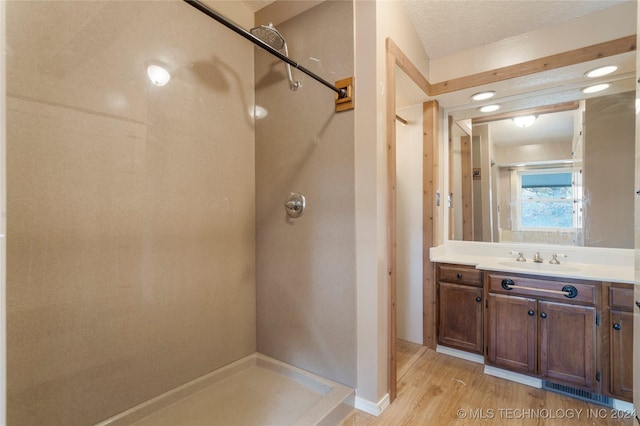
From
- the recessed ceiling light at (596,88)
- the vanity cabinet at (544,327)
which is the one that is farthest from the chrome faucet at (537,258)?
the recessed ceiling light at (596,88)

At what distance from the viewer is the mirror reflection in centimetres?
212

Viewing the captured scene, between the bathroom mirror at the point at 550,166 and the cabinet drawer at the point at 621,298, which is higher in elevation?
the bathroom mirror at the point at 550,166

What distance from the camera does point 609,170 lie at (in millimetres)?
2152

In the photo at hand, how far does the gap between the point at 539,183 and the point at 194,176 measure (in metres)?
2.85

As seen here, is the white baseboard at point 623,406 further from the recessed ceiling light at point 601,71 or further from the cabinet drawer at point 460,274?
the recessed ceiling light at point 601,71

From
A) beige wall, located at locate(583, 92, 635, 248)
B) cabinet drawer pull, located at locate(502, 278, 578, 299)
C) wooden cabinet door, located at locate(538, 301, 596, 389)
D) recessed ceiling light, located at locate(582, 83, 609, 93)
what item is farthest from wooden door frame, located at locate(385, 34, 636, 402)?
wooden cabinet door, located at locate(538, 301, 596, 389)

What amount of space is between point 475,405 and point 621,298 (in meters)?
1.14

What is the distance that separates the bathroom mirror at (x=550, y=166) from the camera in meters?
2.12

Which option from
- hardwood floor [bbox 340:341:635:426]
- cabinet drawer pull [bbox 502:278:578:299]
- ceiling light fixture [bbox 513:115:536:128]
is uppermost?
ceiling light fixture [bbox 513:115:536:128]

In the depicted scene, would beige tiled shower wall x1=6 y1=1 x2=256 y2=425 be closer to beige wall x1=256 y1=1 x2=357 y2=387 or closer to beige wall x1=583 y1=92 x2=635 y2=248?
beige wall x1=256 y1=1 x2=357 y2=387

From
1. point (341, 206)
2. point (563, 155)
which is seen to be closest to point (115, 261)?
point (341, 206)

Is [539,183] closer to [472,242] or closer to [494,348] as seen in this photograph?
[472,242]

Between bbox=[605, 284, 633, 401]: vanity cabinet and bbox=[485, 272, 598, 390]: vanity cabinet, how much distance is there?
7 centimetres

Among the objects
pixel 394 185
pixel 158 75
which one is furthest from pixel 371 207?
pixel 158 75
